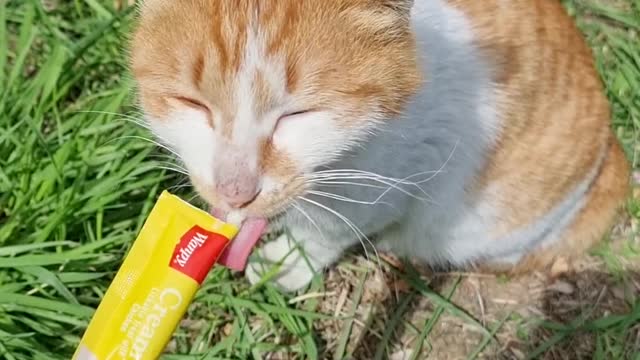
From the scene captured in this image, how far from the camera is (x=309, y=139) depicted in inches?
46.6

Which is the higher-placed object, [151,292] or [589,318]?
[151,292]

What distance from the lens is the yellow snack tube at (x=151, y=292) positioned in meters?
1.10

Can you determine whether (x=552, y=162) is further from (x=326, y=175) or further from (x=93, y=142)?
(x=93, y=142)

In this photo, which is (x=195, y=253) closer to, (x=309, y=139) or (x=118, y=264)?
(x=309, y=139)

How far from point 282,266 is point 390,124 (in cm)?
70

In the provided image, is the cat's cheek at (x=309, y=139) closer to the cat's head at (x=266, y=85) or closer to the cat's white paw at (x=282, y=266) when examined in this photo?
the cat's head at (x=266, y=85)

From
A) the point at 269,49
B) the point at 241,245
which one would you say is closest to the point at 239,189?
the point at 269,49

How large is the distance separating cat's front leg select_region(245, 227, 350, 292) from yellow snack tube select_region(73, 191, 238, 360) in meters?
0.76

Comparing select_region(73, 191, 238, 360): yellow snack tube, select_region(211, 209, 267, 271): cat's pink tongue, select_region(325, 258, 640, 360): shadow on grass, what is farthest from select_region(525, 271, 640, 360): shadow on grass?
select_region(73, 191, 238, 360): yellow snack tube

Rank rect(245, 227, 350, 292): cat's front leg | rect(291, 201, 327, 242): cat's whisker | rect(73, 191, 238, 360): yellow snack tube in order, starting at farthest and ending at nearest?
rect(245, 227, 350, 292): cat's front leg < rect(291, 201, 327, 242): cat's whisker < rect(73, 191, 238, 360): yellow snack tube

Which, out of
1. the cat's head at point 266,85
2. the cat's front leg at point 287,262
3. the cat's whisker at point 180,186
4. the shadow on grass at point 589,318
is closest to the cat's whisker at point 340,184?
the cat's head at point 266,85

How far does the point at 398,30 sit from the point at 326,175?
25cm

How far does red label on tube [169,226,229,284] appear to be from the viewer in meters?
1.10

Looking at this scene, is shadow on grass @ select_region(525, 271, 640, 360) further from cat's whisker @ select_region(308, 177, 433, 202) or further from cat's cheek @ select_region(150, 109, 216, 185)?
cat's cheek @ select_region(150, 109, 216, 185)
